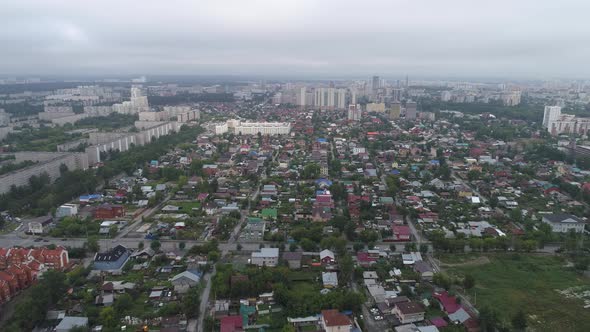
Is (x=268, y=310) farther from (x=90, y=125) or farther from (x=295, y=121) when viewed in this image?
(x=90, y=125)

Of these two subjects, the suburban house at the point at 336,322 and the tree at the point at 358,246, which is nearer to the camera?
the suburban house at the point at 336,322

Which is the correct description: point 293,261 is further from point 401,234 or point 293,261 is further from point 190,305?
point 401,234

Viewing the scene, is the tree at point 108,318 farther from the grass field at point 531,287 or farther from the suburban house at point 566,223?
the suburban house at point 566,223

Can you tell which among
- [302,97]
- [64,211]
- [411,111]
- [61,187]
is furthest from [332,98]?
[64,211]

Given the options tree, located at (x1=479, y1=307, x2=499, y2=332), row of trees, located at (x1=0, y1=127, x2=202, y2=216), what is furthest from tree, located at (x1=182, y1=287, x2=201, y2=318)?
row of trees, located at (x1=0, y1=127, x2=202, y2=216)

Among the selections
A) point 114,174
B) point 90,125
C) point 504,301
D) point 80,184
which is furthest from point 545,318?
point 90,125

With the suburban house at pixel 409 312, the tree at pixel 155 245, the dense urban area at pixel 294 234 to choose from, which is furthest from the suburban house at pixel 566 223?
the tree at pixel 155 245

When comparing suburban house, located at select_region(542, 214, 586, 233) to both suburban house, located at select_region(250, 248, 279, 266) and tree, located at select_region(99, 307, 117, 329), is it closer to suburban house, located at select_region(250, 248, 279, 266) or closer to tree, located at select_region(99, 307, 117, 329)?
suburban house, located at select_region(250, 248, 279, 266)
